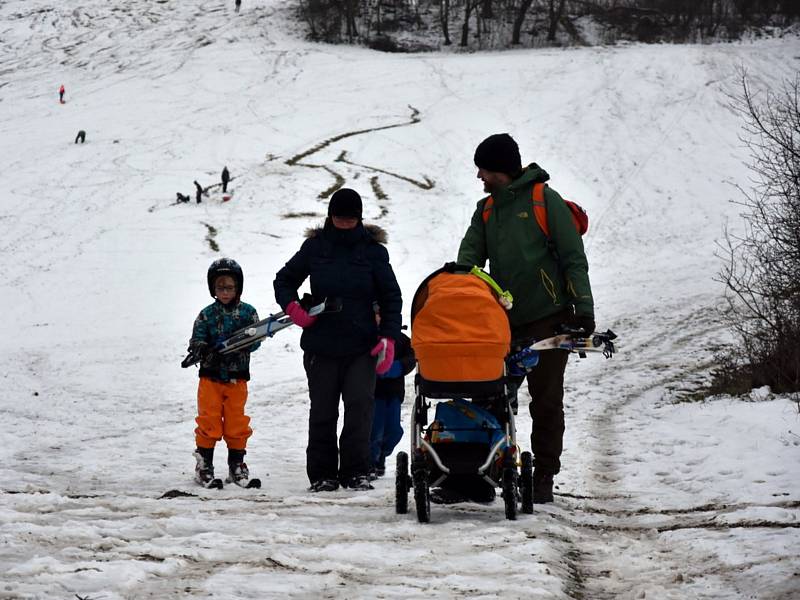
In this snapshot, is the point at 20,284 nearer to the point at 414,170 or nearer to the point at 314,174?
the point at 314,174

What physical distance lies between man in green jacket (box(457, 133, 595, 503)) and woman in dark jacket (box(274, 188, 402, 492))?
1191mm

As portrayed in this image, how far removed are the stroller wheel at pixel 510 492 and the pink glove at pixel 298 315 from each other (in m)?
2.13

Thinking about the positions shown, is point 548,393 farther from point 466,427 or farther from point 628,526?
point 628,526

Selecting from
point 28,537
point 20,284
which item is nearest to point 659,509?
point 28,537

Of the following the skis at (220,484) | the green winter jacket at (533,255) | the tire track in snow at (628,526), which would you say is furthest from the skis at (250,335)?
the tire track in snow at (628,526)

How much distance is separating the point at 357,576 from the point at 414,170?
32039 mm

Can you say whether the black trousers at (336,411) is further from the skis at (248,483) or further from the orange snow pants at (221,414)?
the orange snow pants at (221,414)

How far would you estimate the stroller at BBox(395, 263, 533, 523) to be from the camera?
5.34 metres

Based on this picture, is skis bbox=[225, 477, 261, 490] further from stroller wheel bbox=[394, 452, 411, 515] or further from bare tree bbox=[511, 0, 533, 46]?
bare tree bbox=[511, 0, 533, 46]

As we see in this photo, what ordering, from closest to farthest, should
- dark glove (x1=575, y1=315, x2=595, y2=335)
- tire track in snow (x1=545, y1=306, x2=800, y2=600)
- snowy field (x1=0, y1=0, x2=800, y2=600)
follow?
tire track in snow (x1=545, y1=306, x2=800, y2=600)
snowy field (x1=0, y1=0, x2=800, y2=600)
dark glove (x1=575, y1=315, x2=595, y2=335)

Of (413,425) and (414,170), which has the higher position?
(414,170)

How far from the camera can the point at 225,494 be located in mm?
6605

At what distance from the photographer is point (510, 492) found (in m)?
5.26

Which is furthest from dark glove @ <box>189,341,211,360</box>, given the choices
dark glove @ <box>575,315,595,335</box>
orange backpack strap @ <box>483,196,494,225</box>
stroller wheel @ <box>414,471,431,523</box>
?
dark glove @ <box>575,315,595,335</box>
